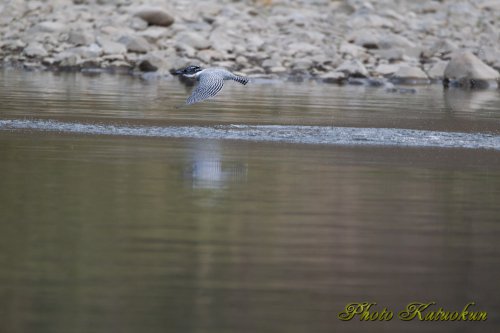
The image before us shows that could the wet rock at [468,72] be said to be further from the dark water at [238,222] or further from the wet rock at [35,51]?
the dark water at [238,222]

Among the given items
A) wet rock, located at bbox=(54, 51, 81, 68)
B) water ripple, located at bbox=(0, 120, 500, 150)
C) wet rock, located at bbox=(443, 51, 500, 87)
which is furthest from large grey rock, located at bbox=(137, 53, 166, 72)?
water ripple, located at bbox=(0, 120, 500, 150)

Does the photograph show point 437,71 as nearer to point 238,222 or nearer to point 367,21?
point 367,21

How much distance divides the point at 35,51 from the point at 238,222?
21569 mm

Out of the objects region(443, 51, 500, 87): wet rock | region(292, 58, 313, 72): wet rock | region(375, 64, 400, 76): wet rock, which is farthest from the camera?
region(292, 58, 313, 72): wet rock

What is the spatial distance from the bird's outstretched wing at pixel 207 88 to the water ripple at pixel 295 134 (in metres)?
0.44

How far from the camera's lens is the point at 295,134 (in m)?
15.6

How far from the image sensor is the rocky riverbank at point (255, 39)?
2962 centimetres

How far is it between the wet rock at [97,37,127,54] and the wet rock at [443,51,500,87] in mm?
7348

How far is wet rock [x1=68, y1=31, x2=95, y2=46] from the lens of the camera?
3052 cm

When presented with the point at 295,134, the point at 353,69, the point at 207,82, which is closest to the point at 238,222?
the point at 295,134

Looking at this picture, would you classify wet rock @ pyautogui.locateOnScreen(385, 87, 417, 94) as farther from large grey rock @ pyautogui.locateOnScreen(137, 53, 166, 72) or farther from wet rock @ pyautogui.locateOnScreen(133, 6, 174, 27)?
wet rock @ pyautogui.locateOnScreen(133, 6, 174, 27)

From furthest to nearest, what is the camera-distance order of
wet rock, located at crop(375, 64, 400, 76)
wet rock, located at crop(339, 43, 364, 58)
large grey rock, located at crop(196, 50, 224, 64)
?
wet rock, located at crop(339, 43, 364, 58), wet rock, located at crop(375, 64, 400, 76), large grey rock, located at crop(196, 50, 224, 64)

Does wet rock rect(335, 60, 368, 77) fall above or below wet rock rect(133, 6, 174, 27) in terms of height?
below

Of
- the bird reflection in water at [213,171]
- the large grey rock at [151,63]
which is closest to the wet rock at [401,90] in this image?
the large grey rock at [151,63]
